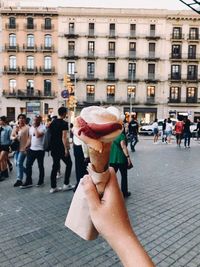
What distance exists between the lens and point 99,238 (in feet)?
13.1

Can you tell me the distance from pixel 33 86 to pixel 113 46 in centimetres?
1374

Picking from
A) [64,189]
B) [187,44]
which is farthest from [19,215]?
[187,44]

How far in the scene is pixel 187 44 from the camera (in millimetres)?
40719

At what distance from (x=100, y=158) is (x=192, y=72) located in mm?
43480

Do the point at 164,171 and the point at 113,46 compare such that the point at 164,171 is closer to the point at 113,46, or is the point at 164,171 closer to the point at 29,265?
the point at 29,265

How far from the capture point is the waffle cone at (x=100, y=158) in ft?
3.46

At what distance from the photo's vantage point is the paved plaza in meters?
3.46

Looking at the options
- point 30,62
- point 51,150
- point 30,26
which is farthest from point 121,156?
point 30,26

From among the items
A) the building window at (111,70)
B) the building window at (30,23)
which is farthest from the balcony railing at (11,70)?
the building window at (111,70)

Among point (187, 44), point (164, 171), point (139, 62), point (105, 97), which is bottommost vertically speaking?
point (164, 171)

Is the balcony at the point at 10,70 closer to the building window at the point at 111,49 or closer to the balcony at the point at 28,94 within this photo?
the balcony at the point at 28,94

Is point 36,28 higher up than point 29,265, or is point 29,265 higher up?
point 36,28

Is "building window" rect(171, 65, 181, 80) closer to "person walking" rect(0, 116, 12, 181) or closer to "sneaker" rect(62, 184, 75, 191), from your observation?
"person walking" rect(0, 116, 12, 181)

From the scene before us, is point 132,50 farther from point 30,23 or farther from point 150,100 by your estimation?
point 30,23
